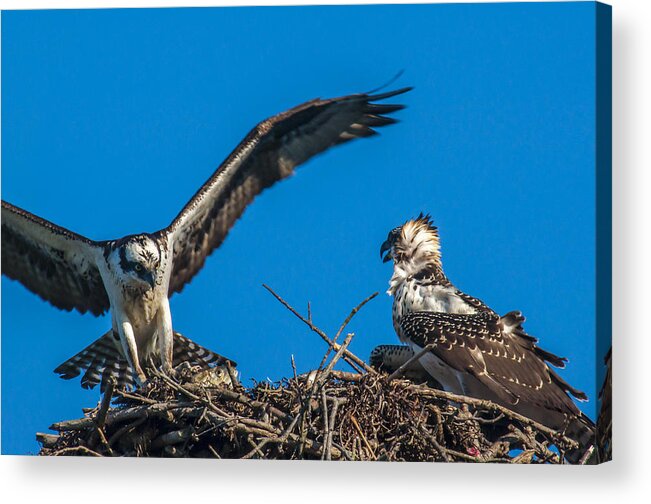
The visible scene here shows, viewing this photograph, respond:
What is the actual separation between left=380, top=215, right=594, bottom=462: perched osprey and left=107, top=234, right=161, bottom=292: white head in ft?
4.65

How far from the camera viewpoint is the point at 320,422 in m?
7.71

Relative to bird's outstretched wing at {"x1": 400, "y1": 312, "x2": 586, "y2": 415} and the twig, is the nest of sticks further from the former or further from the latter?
bird's outstretched wing at {"x1": 400, "y1": 312, "x2": 586, "y2": 415}

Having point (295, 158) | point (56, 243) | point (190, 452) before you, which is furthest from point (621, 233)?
point (56, 243)

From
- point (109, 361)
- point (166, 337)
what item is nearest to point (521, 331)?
point (166, 337)

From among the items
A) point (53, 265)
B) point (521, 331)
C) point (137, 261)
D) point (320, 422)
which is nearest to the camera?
point (320, 422)

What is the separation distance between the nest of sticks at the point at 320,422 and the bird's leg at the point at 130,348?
0.55 meters

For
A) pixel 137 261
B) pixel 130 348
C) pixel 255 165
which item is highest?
pixel 255 165

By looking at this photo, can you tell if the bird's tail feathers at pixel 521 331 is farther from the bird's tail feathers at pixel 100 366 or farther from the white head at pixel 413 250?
the bird's tail feathers at pixel 100 366

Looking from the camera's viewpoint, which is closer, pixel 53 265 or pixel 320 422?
pixel 320 422

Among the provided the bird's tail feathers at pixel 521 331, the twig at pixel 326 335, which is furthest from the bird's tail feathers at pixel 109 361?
the bird's tail feathers at pixel 521 331

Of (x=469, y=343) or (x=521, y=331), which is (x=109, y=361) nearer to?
(x=469, y=343)

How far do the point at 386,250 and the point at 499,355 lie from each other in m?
0.92

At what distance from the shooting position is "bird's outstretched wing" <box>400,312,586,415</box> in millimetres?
7914

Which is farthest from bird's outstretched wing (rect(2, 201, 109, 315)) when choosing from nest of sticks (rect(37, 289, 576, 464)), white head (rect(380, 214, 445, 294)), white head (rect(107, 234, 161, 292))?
white head (rect(380, 214, 445, 294))
